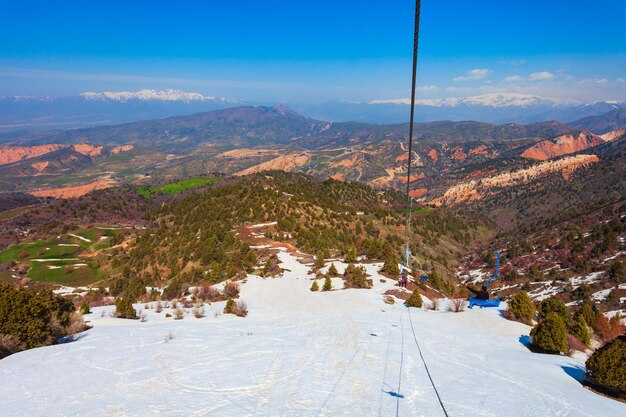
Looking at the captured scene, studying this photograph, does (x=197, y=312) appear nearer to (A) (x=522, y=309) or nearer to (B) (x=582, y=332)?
(A) (x=522, y=309)

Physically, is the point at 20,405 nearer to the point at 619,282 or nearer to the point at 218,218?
the point at 218,218

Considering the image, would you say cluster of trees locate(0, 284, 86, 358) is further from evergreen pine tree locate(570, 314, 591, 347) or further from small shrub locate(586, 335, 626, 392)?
evergreen pine tree locate(570, 314, 591, 347)

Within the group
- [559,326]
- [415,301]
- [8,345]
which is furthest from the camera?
[415,301]

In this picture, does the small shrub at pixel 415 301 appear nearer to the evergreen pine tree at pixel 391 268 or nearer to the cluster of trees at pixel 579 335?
the cluster of trees at pixel 579 335

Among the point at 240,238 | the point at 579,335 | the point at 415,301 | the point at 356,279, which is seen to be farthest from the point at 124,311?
the point at 240,238

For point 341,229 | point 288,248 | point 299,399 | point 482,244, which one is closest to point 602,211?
point 482,244

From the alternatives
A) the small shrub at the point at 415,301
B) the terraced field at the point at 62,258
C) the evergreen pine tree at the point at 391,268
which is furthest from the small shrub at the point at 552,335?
the terraced field at the point at 62,258
